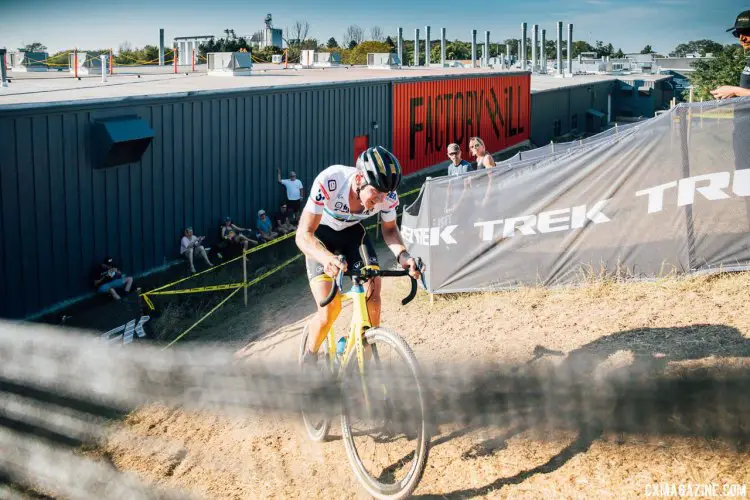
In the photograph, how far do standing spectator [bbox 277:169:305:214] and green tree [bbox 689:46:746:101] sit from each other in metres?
33.8

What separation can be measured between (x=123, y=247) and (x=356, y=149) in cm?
872

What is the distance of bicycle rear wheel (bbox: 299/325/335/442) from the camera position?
2.54 m

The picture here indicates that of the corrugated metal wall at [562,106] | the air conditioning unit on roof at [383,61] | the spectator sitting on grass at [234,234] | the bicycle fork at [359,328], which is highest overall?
the air conditioning unit on roof at [383,61]

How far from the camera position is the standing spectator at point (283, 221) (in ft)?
51.6

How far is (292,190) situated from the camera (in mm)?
16047

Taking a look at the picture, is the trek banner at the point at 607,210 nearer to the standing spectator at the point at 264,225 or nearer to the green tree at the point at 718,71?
the standing spectator at the point at 264,225

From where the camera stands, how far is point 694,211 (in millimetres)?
7672

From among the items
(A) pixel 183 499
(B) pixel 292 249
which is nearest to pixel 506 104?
(B) pixel 292 249

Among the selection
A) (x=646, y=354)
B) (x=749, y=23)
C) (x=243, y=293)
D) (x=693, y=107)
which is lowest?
(x=243, y=293)

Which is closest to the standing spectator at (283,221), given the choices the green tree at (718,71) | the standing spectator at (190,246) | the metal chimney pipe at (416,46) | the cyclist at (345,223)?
the standing spectator at (190,246)

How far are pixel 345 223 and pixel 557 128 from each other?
113 feet

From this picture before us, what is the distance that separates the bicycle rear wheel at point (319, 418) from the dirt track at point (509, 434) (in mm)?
90

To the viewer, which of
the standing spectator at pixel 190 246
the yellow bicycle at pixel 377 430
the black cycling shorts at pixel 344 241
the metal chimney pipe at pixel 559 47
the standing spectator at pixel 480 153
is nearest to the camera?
the yellow bicycle at pixel 377 430

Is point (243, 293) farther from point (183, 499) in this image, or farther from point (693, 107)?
point (183, 499)
